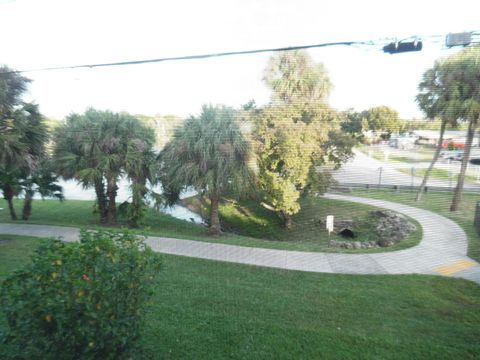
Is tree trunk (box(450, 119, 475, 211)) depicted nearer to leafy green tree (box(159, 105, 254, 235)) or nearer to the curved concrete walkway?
the curved concrete walkway

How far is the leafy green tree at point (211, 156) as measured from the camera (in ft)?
11.3

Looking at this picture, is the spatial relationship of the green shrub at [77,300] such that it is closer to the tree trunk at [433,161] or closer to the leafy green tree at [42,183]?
the tree trunk at [433,161]

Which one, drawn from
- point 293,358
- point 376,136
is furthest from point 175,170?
point 293,358

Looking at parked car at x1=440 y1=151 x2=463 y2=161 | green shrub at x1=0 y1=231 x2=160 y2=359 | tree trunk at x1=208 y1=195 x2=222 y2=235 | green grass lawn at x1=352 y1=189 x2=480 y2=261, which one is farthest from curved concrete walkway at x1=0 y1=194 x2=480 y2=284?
green shrub at x1=0 y1=231 x2=160 y2=359

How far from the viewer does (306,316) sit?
2018mm

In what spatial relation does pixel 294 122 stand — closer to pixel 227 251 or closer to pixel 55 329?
pixel 227 251

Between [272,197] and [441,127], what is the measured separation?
7.92 feet

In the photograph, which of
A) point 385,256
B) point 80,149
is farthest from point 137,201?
point 385,256

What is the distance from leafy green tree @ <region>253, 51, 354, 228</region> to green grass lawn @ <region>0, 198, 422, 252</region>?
16.1 inches

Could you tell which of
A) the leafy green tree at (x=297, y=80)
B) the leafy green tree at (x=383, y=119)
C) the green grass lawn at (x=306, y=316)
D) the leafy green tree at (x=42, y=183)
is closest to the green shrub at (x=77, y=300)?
the green grass lawn at (x=306, y=316)

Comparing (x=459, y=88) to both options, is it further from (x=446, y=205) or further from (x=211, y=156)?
(x=211, y=156)

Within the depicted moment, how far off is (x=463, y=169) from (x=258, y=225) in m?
3.20

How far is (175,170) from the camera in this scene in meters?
4.13

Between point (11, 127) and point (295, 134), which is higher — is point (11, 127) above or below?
above
